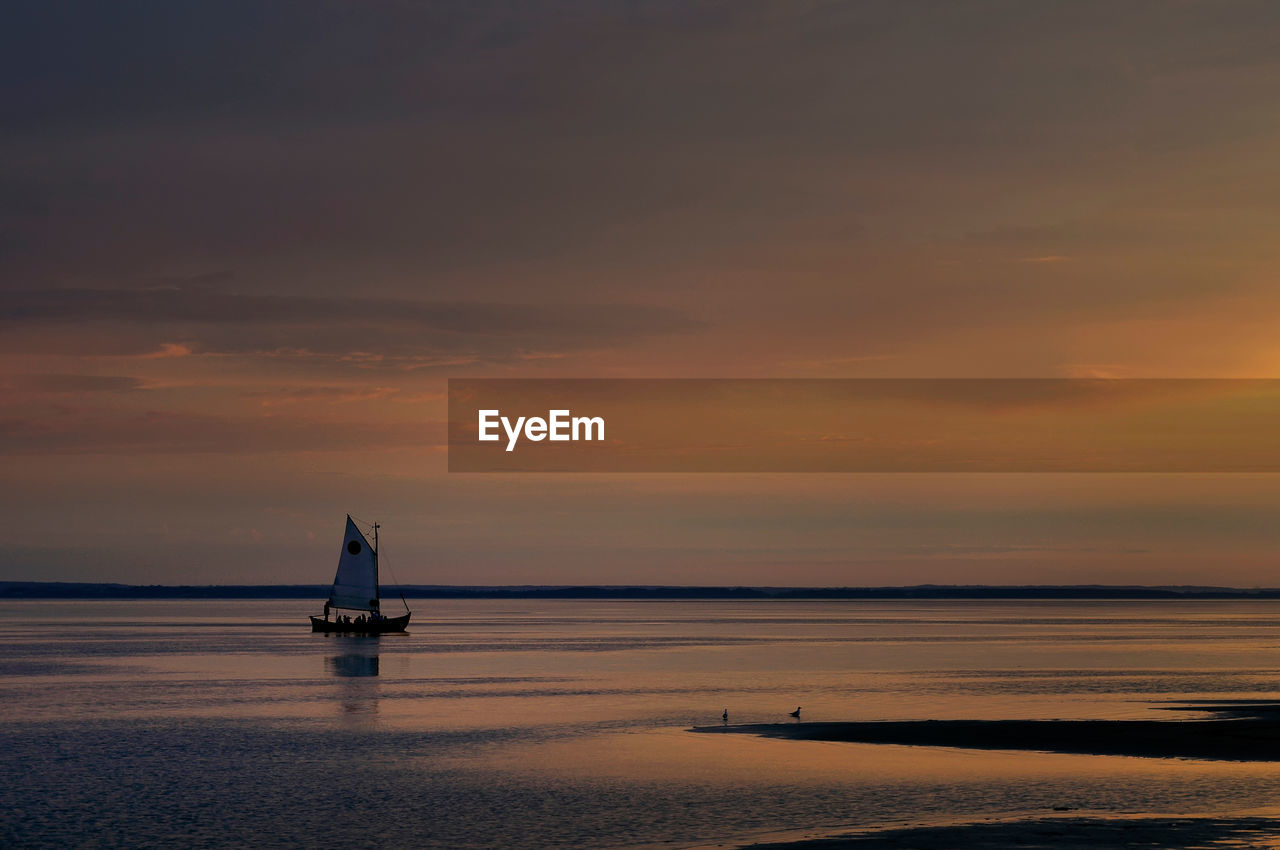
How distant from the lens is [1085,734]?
5238 cm

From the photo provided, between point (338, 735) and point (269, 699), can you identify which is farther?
point (269, 699)

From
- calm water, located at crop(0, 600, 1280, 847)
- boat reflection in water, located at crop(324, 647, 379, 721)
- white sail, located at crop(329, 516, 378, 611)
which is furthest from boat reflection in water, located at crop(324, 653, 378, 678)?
white sail, located at crop(329, 516, 378, 611)

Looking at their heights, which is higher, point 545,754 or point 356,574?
point 356,574

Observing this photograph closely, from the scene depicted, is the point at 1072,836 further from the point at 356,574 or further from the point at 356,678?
the point at 356,574

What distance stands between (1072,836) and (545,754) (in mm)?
23601

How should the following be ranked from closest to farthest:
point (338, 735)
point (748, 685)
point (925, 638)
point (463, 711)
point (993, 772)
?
1. point (993, 772)
2. point (338, 735)
3. point (463, 711)
4. point (748, 685)
5. point (925, 638)

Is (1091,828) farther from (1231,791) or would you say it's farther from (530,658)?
(530,658)

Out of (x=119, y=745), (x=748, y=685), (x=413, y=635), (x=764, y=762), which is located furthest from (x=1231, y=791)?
(x=413, y=635)

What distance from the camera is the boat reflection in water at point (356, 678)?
70194mm

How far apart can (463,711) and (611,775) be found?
83.6 ft

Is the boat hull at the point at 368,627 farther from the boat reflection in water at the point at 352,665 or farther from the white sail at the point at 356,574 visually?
the boat reflection in water at the point at 352,665

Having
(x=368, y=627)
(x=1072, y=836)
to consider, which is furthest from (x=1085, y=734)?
(x=368, y=627)

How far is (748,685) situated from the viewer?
270ft

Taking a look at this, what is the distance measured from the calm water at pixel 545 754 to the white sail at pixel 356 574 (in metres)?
32.6
